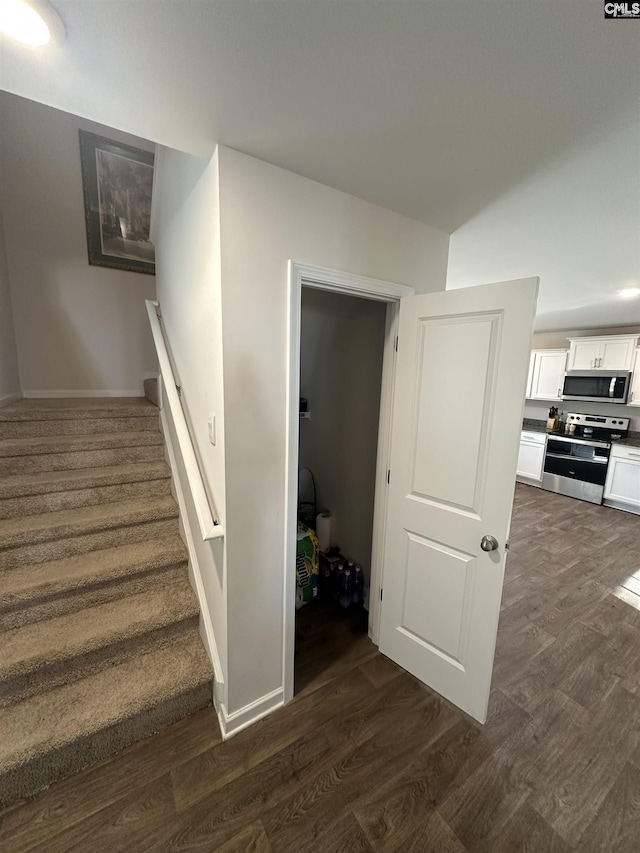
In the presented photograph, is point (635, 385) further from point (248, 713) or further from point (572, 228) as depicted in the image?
point (248, 713)

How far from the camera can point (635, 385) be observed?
4.35m

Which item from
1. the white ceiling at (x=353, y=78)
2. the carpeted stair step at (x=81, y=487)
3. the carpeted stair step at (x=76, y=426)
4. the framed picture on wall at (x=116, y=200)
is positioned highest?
the framed picture on wall at (x=116, y=200)

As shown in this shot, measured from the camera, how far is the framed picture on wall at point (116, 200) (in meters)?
3.14

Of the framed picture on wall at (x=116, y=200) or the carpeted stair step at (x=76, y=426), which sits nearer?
the carpeted stair step at (x=76, y=426)

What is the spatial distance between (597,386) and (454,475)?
178 inches

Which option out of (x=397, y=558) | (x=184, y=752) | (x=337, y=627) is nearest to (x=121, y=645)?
(x=184, y=752)

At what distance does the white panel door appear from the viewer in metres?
1.38

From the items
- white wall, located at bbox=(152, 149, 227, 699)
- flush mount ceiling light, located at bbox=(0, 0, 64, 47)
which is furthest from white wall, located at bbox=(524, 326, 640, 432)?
flush mount ceiling light, located at bbox=(0, 0, 64, 47)

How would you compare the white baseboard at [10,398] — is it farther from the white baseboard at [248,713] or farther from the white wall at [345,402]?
the white baseboard at [248,713]

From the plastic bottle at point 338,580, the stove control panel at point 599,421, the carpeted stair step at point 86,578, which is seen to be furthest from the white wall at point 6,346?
the stove control panel at point 599,421

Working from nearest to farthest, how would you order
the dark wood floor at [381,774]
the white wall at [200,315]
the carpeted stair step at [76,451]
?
the dark wood floor at [381,774], the white wall at [200,315], the carpeted stair step at [76,451]

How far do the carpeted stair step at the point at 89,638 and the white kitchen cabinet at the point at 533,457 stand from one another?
16.8ft

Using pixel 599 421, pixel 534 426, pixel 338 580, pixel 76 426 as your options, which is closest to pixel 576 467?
pixel 599 421

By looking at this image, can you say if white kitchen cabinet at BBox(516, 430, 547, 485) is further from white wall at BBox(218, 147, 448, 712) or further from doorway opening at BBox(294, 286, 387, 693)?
white wall at BBox(218, 147, 448, 712)
